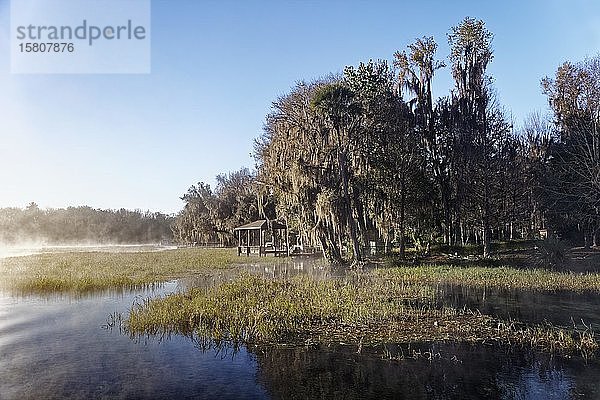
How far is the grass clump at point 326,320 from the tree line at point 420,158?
10.4 meters

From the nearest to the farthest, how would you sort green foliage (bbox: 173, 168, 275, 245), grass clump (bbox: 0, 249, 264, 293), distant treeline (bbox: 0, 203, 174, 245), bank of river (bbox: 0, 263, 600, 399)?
bank of river (bbox: 0, 263, 600, 399) < grass clump (bbox: 0, 249, 264, 293) < green foliage (bbox: 173, 168, 275, 245) < distant treeline (bbox: 0, 203, 174, 245)

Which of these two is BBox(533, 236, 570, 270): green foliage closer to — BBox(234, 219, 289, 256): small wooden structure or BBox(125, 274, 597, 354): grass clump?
BBox(125, 274, 597, 354): grass clump

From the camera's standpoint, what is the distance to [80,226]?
294ft

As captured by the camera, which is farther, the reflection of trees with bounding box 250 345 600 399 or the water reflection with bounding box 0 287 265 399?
the water reflection with bounding box 0 287 265 399

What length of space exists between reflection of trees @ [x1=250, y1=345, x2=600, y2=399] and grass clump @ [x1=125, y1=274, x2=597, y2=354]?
0.93 m

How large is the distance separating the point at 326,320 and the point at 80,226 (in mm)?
88017

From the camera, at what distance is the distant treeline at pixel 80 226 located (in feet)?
262

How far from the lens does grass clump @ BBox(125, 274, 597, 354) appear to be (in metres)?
10.9

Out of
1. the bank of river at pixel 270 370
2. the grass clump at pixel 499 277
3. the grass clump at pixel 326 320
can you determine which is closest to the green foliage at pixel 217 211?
the grass clump at pixel 499 277

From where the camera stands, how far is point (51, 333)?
12.3m

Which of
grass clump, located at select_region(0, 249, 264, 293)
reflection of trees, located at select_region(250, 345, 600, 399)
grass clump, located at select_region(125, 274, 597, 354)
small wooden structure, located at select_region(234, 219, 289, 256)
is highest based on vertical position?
small wooden structure, located at select_region(234, 219, 289, 256)

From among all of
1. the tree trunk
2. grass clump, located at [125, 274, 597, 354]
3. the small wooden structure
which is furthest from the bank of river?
the small wooden structure

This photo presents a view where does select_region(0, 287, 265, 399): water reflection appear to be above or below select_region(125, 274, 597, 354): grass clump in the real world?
below

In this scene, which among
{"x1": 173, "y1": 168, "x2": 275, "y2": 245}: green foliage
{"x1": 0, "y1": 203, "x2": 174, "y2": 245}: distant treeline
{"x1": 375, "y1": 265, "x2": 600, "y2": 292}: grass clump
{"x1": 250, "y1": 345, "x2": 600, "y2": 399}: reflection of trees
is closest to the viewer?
{"x1": 250, "y1": 345, "x2": 600, "y2": 399}: reflection of trees
